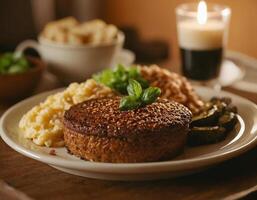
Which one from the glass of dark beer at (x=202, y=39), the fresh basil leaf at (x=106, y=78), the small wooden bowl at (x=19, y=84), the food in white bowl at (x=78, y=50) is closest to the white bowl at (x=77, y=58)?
the food in white bowl at (x=78, y=50)

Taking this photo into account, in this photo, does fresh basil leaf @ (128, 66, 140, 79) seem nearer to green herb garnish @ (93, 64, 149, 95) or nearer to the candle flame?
green herb garnish @ (93, 64, 149, 95)

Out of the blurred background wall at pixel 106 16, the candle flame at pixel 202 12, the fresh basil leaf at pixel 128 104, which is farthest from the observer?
the blurred background wall at pixel 106 16

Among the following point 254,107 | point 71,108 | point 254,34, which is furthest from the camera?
point 254,34

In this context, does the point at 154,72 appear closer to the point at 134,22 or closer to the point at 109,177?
the point at 109,177

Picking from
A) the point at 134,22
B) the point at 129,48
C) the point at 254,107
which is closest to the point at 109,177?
the point at 254,107

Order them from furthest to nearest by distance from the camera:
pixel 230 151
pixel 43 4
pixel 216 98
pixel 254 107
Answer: pixel 43 4
pixel 216 98
pixel 254 107
pixel 230 151

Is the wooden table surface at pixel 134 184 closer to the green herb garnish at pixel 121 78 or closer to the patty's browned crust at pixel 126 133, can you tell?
the patty's browned crust at pixel 126 133
